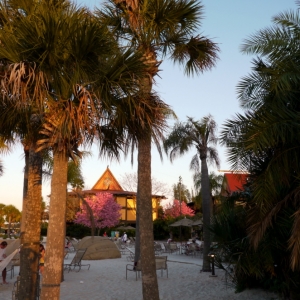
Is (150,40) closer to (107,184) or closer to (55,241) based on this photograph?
(55,241)

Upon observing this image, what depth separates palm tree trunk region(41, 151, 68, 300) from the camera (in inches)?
252

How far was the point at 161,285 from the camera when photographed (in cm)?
1355

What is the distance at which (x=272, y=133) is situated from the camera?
6.80m

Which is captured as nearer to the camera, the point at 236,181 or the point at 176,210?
the point at 236,181

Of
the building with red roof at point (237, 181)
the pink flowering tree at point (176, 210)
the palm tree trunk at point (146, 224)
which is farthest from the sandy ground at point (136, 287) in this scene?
the pink flowering tree at point (176, 210)

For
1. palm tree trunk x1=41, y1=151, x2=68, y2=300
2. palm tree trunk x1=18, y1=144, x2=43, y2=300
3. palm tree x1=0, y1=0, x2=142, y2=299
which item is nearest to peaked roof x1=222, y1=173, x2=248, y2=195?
palm tree x1=0, y1=0, x2=142, y2=299

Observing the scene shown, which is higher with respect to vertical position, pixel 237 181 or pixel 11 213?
pixel 11 213

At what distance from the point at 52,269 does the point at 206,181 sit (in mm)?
11988

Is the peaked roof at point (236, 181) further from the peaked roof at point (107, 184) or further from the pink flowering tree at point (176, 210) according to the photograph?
the peaked roof at point (107, 184)

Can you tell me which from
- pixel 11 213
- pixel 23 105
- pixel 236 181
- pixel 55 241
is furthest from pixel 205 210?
pixel 11 213

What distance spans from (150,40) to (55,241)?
4.45 metres

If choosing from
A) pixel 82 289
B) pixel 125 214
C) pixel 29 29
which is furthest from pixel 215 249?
pixel 125 214

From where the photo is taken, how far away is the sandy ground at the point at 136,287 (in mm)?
11336

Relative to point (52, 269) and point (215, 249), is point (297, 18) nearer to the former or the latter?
point (215, 249)
